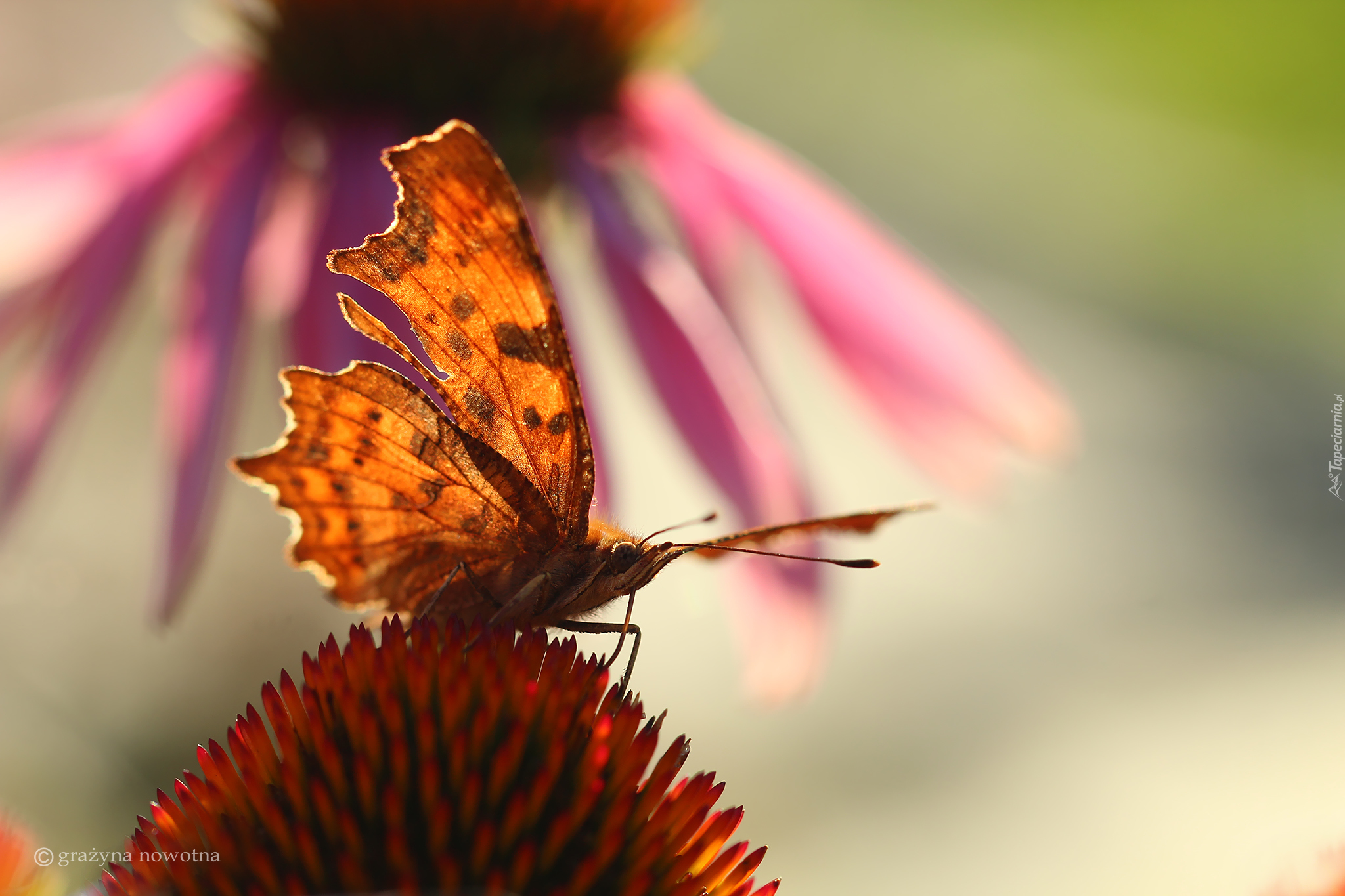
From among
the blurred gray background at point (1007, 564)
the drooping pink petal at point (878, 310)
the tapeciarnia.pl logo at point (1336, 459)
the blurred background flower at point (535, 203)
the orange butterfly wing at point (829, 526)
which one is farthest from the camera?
the tapeciarnia.pl logo at point (1336, 459)

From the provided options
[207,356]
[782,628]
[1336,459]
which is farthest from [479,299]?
[1336,459]

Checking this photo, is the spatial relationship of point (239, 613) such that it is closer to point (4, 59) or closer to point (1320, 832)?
point (1320, 832)

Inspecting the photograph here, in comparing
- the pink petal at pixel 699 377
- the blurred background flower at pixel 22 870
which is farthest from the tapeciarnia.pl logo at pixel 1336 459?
the blurred background flower at pixel 22 870

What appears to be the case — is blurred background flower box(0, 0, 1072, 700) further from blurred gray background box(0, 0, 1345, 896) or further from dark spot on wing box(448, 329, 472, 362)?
dark spot on wing box(448, 329, 472, 362)

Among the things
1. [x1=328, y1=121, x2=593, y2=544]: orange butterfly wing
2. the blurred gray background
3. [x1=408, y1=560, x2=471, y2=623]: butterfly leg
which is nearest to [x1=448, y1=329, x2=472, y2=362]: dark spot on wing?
[x1=328, y1=121, x2=593, y2=544]: orange butterfly wing

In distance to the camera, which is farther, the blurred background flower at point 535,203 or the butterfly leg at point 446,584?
the blurred background flower at point 535,203

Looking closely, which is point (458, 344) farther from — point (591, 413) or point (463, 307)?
point (591, 413)

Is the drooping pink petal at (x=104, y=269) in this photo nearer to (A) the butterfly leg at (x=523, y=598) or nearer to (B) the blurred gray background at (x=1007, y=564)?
(B) the blurred gray background at (x=1007, y=564)
